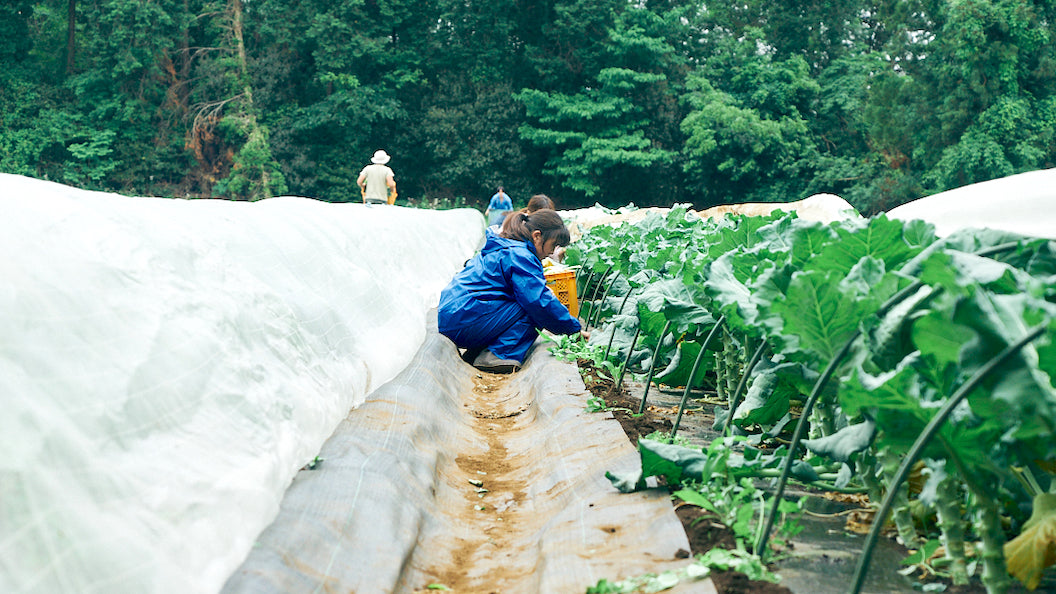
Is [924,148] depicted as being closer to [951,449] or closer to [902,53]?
A: [902,53]

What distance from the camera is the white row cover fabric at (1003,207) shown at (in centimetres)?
220

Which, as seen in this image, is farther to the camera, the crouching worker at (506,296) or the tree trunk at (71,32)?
the tree trunk at (71,32)

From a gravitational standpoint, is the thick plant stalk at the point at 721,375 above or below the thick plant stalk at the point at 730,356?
below

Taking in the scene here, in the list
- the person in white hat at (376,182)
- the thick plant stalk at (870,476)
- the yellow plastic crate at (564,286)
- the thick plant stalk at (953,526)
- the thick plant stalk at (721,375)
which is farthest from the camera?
the person in white hat at (376,182)

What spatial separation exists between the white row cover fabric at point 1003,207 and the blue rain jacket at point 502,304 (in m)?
2.48

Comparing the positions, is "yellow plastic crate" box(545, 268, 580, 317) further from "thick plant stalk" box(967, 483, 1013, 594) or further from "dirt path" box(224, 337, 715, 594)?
"thick plant stalk" box(967, 483, 1013, 594)

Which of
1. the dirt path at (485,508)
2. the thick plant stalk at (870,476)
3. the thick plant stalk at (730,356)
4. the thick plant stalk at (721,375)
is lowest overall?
the dirt path at (485,508)

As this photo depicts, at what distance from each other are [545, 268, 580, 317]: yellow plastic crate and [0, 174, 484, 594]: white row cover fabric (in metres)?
2.94

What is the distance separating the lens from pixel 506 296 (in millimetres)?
5262

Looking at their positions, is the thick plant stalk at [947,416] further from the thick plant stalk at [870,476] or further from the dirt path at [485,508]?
the dirt path at [485,508]

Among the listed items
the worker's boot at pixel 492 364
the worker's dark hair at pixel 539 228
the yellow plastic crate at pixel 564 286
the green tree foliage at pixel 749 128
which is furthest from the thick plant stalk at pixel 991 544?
the green tree foliage at pixel 749 128

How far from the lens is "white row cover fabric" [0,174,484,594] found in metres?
1.60

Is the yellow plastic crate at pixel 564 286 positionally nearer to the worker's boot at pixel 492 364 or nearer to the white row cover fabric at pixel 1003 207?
the worker's boot at pixel 492 364

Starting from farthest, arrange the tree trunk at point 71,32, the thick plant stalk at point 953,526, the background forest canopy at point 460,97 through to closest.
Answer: the tree trunk at point 71,32 → the background forest canopy at point 460,97 → the thick plant stalk at point 953,526
